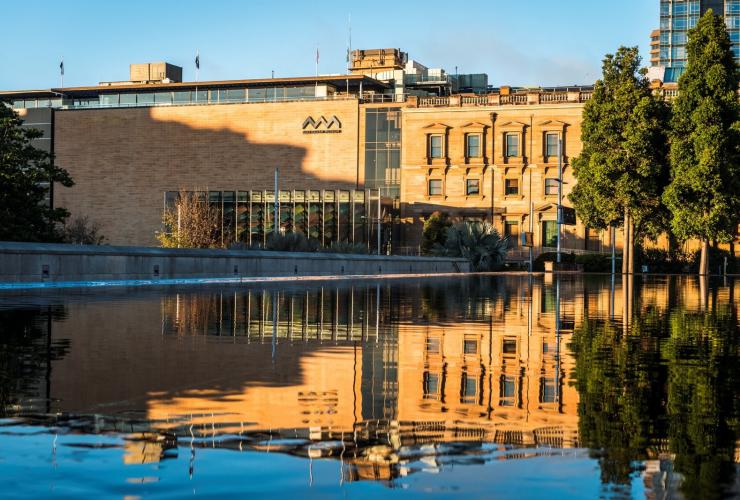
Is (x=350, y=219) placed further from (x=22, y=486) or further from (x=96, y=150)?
(x=22, y=486)

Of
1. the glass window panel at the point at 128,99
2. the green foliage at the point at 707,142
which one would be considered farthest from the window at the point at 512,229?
the glass window panel at the point at 128,99

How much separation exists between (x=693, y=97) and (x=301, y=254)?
28.3 m

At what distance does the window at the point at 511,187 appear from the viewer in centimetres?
9975

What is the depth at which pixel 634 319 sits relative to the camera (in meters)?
17.4

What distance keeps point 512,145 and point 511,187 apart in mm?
3640

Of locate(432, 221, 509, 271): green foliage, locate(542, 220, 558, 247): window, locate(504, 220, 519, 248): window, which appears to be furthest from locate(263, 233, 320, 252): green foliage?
locate(504, 220, 519, 248): window

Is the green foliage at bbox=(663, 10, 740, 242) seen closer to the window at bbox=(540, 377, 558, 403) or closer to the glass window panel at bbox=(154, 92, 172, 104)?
the window at bbox=(540, 377, 558, 403)

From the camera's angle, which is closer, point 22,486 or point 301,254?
point 22,486

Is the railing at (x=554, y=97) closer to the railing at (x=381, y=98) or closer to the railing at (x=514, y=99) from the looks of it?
the railing at (x=514, y=99)

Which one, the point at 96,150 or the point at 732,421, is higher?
the point at 96,150

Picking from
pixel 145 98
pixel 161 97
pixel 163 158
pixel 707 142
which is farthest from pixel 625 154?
pixel 145 98

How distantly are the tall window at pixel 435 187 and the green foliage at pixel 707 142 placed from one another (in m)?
41.8

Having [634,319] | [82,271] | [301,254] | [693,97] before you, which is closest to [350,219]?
[693,97]

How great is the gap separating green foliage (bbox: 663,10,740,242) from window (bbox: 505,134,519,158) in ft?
126
